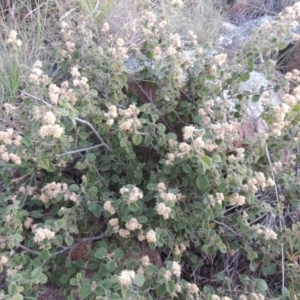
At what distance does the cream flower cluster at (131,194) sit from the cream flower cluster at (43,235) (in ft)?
0.77

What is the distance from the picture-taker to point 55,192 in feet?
4.61

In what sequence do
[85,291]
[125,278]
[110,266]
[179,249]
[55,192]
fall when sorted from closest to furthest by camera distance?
1. [125,278]
2. [85,291]
3. [110,266]
4. [55,192]
5. [179,249]

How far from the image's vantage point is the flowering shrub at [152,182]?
1315 millimetres

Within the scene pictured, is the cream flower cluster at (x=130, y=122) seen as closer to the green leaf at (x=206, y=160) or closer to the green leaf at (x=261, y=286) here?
the green leaf at (x=206, y=160)

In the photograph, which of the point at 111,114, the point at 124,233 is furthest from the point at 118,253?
the point at 111,114

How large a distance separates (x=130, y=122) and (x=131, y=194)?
237 millimetres

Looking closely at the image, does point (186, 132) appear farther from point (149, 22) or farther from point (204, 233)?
point (149, 22)

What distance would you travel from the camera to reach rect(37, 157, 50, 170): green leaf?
1.33 meters

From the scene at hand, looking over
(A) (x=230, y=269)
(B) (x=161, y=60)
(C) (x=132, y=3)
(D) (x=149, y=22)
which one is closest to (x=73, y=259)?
(A) (x=230, y=269)

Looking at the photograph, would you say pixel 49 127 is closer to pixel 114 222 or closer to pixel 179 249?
pixel 114 222

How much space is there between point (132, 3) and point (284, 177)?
1676 mm

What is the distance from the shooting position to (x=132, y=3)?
2.79m

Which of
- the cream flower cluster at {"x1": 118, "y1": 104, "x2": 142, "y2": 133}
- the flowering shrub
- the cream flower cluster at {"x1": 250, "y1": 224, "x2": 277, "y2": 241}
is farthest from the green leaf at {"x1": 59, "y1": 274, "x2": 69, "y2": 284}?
the cream flower cluster at {"x1": 250, "y1": 224, "x2": 277, "y2": 241}

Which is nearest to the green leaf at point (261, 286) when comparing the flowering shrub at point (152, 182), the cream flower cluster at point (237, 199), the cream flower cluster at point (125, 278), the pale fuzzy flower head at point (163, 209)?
the flowering shrub at point (152, 182)
